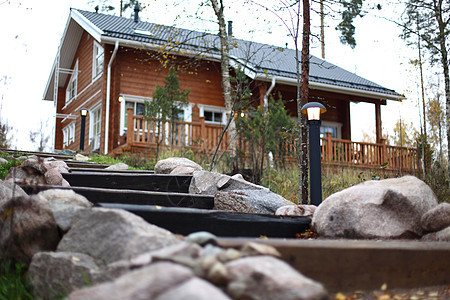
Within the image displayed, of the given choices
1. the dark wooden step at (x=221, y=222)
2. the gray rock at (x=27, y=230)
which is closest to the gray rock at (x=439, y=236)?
the dark wooden step at (x=221, y=222)

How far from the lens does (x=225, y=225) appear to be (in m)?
3.09

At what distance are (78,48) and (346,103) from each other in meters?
10.7

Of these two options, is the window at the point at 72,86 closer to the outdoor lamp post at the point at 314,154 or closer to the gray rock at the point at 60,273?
the outdoor lamp post at the point at 314,154

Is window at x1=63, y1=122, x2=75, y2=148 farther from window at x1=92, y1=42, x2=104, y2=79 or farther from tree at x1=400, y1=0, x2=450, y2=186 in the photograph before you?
tree at x1=400, y1=0, x2=450, y2=186

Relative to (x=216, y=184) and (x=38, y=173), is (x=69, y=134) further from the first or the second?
(x=216, y=184)

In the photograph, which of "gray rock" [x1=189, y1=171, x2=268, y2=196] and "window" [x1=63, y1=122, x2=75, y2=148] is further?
"window" [x1=63, y1=122, x2=75, y2=148]

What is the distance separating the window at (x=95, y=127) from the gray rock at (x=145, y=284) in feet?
43.1

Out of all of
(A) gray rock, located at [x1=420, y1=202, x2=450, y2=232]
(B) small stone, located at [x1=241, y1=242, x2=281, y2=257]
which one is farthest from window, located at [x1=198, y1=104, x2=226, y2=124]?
(B) small stone, located at [x1=241, y1=242, x2=281, y2=257]

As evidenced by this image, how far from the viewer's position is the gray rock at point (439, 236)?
9.58 ft

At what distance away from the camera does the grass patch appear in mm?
2160

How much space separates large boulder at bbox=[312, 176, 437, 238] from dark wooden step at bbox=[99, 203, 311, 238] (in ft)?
0.70

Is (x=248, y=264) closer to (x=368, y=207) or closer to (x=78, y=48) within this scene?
(x=368, y=207)

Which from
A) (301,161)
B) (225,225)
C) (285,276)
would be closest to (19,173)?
(225,225)

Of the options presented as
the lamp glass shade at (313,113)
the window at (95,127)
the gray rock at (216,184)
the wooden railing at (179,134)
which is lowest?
the gray rock at (216,184)
